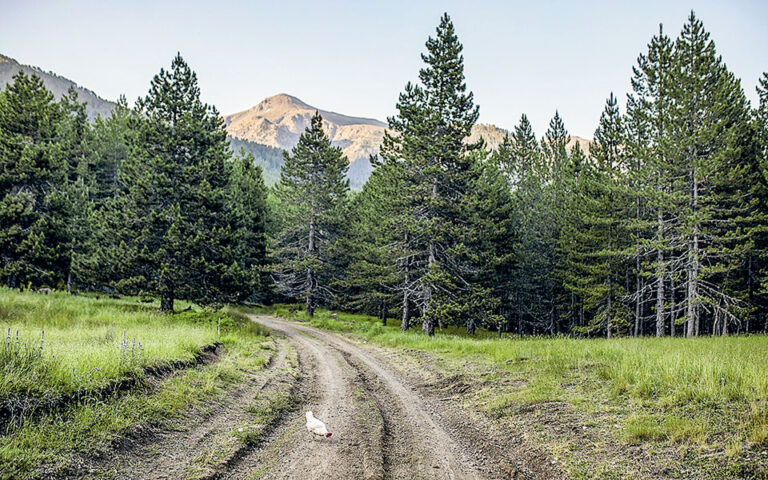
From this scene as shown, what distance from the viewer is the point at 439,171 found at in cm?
2338

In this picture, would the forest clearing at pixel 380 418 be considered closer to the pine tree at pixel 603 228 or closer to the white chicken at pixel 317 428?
the white chicken at pixel 317 428

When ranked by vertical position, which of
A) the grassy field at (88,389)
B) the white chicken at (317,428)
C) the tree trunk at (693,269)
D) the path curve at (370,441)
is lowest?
the path curve at (370,441)

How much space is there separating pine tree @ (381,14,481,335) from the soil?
14374 mm

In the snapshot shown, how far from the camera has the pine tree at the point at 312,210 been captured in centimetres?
3478

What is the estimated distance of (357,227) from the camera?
38062 mm

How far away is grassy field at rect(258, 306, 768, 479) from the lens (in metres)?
4.93

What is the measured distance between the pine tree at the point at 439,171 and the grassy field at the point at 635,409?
12748mm

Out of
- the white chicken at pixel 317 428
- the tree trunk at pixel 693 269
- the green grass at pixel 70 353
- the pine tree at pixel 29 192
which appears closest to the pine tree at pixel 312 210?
the pine tree at pixel 29 192

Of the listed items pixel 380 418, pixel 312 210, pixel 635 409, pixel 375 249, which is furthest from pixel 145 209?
pixel 635 409

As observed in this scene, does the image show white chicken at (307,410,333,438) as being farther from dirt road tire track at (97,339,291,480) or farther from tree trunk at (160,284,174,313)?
tree trunk at (160,284,174,313)

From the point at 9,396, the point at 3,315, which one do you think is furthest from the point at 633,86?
the point at 3,315

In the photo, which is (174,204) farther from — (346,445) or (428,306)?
(346,445)

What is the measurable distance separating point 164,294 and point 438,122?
62.4ft

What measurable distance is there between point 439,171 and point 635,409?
18.1 m
